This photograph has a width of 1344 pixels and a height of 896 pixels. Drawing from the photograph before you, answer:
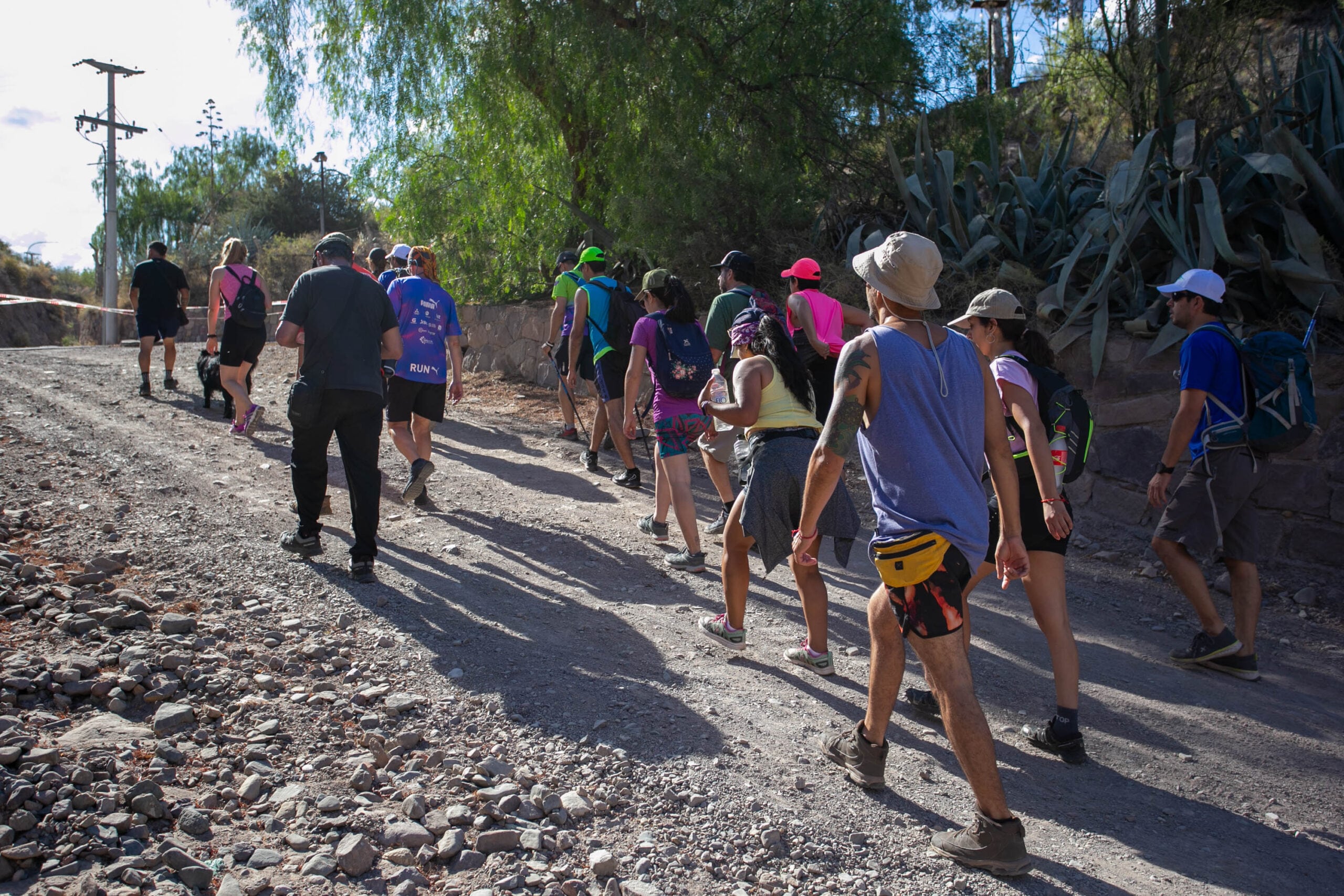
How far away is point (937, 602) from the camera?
293 cm

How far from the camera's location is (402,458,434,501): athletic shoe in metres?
6.89

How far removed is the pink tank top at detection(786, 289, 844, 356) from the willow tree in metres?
4.67

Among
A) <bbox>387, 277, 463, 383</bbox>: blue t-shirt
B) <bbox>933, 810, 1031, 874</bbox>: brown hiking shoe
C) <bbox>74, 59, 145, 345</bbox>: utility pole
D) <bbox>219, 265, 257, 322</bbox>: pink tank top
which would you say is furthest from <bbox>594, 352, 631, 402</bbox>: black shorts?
<bbox>74, 59, 145, 345</bbox>: utility pole

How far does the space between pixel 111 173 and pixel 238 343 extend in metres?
28.9

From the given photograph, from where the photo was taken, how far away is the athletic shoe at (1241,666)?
496cm

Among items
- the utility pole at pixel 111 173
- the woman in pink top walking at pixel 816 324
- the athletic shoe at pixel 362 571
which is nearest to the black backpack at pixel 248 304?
the athletic shoe at pixel 362 571

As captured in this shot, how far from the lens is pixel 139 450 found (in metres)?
8.22

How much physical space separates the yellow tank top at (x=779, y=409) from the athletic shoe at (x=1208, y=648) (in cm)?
255

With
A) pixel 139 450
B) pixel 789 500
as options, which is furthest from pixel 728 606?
pixel 139 450

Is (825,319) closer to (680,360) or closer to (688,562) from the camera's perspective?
(680,360)

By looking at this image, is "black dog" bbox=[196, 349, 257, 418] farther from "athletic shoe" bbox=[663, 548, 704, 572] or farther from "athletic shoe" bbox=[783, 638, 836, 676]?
"athletic shoe" bbox=[783, 638, 836, 676]

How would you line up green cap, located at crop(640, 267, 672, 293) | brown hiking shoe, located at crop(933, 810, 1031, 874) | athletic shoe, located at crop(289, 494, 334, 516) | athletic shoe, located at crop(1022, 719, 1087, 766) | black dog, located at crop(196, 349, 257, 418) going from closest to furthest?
brown hiking shoe, located at crop(933, 810, 1031, 874) < athletic shoe, located at crop(1022, 719, 1087, 766) < green cap, located at crop(640, 267, 672, 293) < athletic shoe, located at crop(289, 494, 334, 516) < black dog, located at crop(196, 349, 257, 418)

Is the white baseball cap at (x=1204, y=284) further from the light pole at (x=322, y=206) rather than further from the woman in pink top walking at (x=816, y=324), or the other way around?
the light pole at (x=322, y=206)

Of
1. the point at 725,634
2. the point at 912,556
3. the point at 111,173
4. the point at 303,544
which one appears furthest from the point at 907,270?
the point at 111,173
